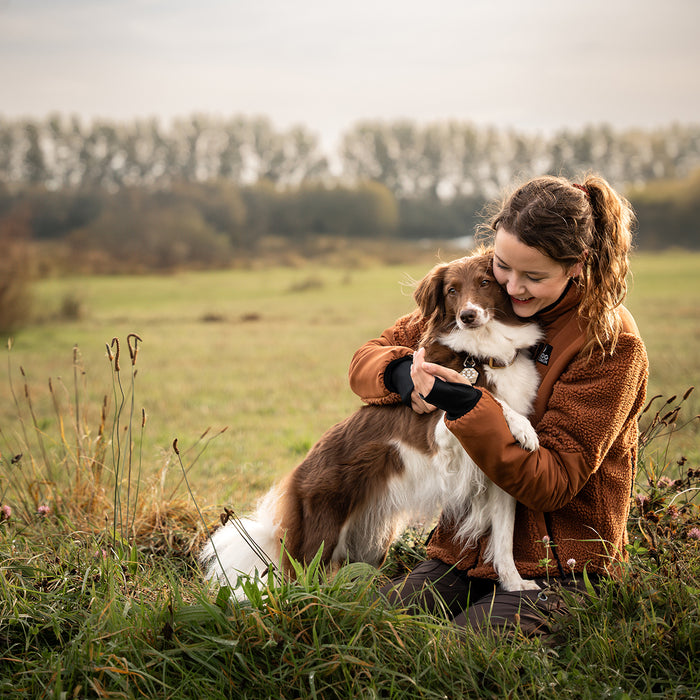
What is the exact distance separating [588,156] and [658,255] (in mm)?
5903

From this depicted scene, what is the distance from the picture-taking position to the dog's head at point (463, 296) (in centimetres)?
275

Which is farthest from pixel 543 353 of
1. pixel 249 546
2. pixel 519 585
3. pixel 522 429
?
pixel 249 546

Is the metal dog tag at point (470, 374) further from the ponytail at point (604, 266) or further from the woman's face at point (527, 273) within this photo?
the ponytail at point (604, 266)

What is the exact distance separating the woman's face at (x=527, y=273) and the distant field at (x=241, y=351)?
0.34 metres

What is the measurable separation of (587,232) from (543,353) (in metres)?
0.55

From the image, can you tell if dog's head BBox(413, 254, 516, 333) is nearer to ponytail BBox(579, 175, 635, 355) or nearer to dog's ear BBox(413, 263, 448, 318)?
dog's ear BBox(413, 263, 448, 318)

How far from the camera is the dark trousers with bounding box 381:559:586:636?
8.34ft

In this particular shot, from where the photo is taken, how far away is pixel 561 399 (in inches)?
106

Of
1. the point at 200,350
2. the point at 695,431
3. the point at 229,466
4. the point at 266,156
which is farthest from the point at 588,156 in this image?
the point at 229,466

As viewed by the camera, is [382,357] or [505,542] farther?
[382,357]

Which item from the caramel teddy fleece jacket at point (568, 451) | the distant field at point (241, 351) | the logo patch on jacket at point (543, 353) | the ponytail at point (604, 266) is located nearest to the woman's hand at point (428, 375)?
the caramel teddy fleece jacket at point (568, 451)

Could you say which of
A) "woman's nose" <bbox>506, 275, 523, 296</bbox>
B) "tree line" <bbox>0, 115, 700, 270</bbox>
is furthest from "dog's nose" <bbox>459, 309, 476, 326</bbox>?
"tree line" <bbox>0, 115, 700, 270</bbox>

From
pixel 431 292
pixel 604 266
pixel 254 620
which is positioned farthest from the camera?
pixel 431 292

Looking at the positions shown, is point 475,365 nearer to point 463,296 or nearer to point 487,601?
point 463,296
